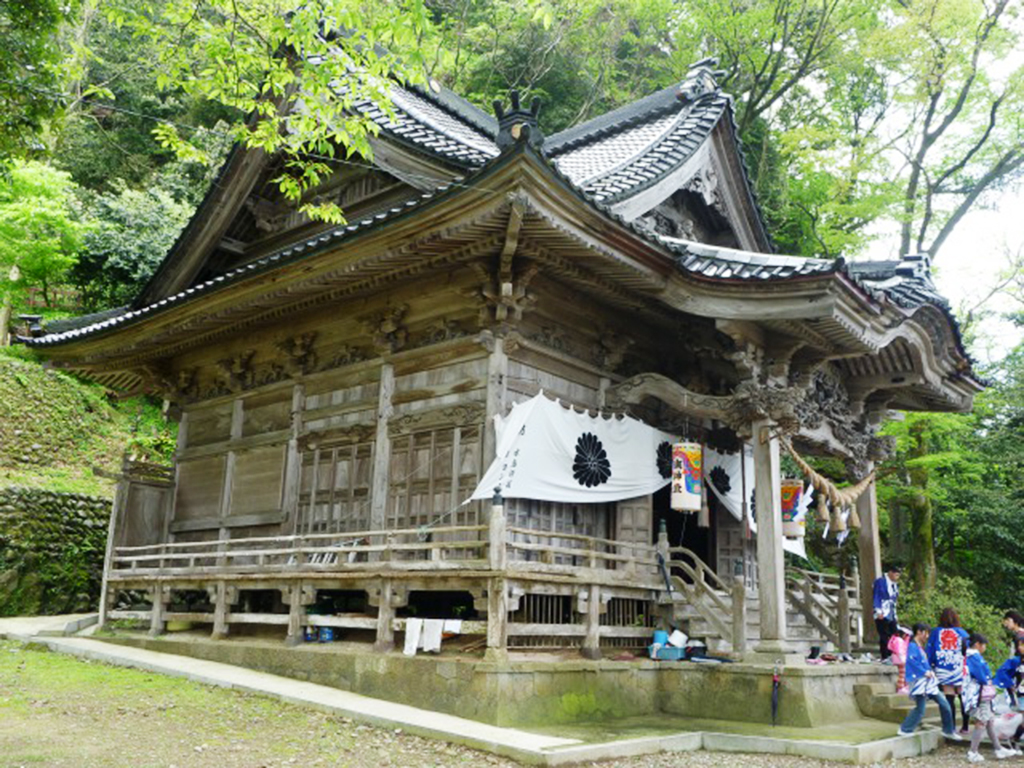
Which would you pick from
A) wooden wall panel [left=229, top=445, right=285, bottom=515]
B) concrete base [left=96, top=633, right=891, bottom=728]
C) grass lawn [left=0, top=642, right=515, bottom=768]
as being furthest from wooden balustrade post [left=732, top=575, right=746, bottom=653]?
wooden wall panel [left=229, top=445, right=285, bottom=515]

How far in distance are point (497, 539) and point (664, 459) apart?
412cm

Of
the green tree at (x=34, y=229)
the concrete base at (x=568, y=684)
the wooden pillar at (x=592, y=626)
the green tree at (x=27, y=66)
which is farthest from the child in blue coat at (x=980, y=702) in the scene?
the green tree at (x=34, y=229)

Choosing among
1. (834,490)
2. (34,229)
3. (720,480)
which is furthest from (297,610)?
(34,229)

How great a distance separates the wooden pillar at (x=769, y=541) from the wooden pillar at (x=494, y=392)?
3155 millimetres

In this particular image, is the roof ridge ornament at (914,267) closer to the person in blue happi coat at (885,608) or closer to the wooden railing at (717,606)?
the person in blue happi coat at (885,608)

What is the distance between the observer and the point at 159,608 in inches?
508

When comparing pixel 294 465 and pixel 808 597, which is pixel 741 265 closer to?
pixel 808 597

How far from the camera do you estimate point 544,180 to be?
862 cm

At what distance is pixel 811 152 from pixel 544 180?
18.6 m

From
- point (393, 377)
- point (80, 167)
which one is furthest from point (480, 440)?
point (80, 167)

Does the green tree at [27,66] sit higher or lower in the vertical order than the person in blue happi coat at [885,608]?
higher

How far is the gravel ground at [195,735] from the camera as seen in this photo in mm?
6609

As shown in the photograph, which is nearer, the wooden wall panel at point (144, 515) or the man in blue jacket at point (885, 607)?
the man in blue jacket at point (885, 607)

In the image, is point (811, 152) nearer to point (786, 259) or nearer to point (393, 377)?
point (786, 259)
